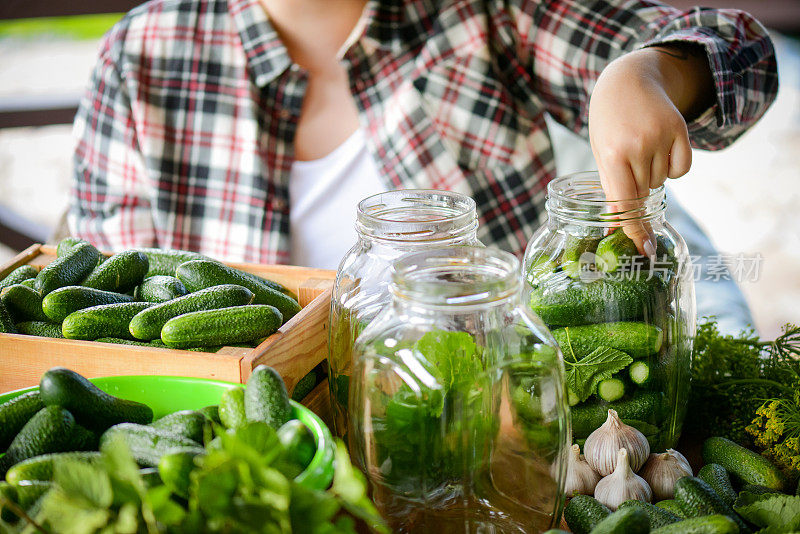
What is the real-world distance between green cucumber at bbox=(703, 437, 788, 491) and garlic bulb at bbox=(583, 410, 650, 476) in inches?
3.6

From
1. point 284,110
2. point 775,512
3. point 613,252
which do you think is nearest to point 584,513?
point 775,512

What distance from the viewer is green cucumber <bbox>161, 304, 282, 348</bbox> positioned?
0.84 meters

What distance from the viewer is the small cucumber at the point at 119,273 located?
39.3 inches

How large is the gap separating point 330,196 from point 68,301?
889 millimetres

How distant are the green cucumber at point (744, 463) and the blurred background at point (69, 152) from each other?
2395mm

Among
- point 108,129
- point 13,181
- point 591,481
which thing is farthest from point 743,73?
point 13,181

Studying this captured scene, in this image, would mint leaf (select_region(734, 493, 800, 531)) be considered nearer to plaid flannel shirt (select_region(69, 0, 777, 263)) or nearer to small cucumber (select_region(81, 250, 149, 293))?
small cucumber (select_region(81, 250, 149, 293))

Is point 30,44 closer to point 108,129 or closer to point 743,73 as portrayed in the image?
point 108,129

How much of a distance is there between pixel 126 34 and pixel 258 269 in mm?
1008

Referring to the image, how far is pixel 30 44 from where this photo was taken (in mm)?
3533

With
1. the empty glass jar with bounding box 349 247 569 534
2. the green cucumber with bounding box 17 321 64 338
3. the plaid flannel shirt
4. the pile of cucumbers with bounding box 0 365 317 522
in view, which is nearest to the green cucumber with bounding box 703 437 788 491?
the empty glass jar with bounding box 349 247 569 534

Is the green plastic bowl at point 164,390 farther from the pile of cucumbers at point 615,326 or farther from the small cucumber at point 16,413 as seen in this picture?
the pile of cucumbers at point 615,326

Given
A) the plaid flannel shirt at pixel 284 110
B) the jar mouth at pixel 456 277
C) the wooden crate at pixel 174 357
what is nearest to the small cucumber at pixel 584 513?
the jar mouth at pixel 456 277

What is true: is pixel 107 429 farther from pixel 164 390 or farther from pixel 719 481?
pixel 719 481
